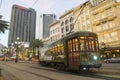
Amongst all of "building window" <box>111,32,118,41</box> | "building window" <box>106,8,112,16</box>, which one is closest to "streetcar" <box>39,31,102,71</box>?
"building window" <box>111,32,118,41</box>

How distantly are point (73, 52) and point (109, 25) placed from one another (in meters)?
29.0

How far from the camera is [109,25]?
134ft

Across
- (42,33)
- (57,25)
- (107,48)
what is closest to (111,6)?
(107,48)

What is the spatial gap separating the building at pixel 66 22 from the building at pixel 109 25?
12.5m

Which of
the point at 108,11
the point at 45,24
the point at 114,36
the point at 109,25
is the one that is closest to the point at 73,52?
the point at 114,36

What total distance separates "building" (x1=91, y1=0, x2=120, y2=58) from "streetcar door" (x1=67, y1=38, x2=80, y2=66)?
25196mm

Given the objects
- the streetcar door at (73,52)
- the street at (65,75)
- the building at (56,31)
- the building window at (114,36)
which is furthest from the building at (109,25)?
the streetcar door at (73,52)

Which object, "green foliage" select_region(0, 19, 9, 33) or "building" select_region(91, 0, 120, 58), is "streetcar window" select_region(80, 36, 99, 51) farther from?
"building" select_region(91, 0, 120, 58)

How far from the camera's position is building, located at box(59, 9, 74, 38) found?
56378mm

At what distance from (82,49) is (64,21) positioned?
47.3 meters

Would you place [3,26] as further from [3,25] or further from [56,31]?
[56,31]

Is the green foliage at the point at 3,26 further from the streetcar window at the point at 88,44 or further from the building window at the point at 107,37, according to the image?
the building window at the point at 107,37

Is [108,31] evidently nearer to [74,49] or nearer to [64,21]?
[64,21]

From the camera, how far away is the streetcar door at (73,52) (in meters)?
14.1
